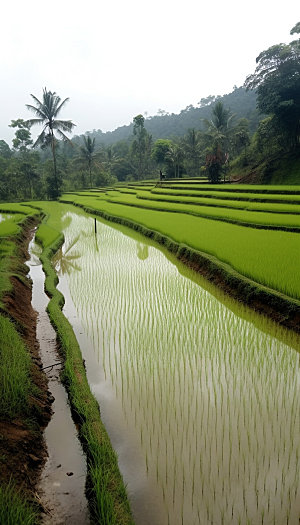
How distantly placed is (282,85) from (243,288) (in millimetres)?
18671

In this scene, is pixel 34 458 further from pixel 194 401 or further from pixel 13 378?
pixel 194 401

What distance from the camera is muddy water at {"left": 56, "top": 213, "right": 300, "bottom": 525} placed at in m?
2.11

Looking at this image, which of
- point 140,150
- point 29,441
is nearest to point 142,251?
point 29,441

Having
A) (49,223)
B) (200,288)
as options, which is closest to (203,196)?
(49,223)

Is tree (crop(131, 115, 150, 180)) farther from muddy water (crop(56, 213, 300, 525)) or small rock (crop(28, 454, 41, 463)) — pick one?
small rock (crop(28, 454, 41, 463))

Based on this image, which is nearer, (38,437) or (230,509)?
(230,509)

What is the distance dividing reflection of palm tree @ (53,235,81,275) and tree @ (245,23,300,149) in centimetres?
1546

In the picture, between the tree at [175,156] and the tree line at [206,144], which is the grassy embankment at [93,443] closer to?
the tree line at [206,144]

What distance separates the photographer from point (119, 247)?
9656 millimetres

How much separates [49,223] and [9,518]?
1392 centimetres

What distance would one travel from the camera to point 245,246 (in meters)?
7.18

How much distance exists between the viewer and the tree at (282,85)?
63.6 feet

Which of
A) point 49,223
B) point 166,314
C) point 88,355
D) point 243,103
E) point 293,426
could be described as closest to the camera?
point 293,426

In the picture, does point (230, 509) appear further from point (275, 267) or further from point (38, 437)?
point (275, 267)
